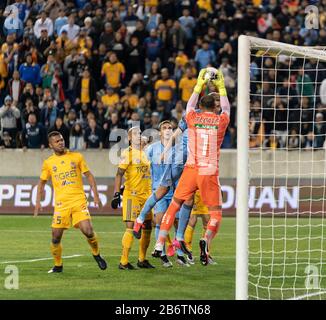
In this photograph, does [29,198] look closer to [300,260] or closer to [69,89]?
[69,89]

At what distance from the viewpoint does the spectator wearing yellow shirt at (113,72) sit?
28.8 metres

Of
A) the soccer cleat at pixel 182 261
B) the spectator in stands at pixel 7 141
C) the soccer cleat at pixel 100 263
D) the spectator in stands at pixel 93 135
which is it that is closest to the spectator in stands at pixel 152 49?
the spectator in stands at pixel 93 135

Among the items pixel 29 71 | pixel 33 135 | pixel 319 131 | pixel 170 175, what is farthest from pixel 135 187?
pixel 29 71

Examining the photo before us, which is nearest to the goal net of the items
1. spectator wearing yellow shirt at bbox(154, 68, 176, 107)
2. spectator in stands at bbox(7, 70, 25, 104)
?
spectator wearing yellow shirt at bbox(154, 68, 176, 107)

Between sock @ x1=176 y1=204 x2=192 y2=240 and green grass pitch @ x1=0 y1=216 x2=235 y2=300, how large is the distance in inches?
21.9

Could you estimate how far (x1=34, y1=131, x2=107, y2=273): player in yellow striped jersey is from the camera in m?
15.0

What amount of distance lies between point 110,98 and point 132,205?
41.8ft

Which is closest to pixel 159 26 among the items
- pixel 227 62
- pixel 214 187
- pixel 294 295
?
pixel 227 62

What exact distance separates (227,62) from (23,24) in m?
5.92

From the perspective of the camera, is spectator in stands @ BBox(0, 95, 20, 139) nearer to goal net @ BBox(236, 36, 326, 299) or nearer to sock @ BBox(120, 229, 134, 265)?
goal net @ BBox(236, 36, 326, 299)

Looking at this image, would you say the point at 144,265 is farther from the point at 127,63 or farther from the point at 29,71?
the point at 127,63

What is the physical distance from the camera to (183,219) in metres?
15.6

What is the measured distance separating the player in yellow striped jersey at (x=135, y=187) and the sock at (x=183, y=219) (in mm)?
511

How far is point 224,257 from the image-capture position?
1747 centimetres
